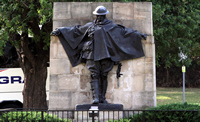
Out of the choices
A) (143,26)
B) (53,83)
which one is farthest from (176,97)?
(53,83)

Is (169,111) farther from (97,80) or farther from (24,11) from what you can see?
(24,11)

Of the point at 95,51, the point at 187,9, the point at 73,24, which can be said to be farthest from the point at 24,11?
the point at 187,9

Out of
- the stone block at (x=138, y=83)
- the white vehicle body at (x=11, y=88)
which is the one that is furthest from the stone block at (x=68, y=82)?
the white vehicle body at (x=11, y=88)

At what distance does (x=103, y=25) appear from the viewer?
9922 mm

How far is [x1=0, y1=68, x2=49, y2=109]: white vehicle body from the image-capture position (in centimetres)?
1795

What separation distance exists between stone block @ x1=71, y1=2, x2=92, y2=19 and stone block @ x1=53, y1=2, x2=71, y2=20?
0.14 meters

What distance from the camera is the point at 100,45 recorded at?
32.2ft

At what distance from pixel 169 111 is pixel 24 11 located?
9148 mm

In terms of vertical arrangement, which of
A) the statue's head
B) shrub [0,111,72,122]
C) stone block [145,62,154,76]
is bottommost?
shrub [0,111,72,122]

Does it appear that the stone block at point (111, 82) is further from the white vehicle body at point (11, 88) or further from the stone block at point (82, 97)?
the white vehicle body at point (11, 88)

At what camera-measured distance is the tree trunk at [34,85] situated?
16609mm

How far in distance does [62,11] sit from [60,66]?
158 cm

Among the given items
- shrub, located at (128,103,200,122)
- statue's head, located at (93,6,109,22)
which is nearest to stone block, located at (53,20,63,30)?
statue's head, located at (93,6,109,22)

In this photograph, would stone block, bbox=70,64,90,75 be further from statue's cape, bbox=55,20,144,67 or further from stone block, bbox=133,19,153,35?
stone block, bbox=133,19,153,35
